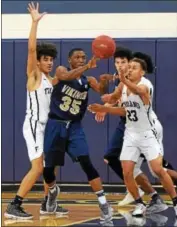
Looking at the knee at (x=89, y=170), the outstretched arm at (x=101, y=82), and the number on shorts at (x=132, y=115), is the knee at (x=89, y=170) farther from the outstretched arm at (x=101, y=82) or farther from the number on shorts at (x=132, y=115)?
the outstretched arm at (x=101, y=82)

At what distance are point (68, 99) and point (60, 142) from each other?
47cm

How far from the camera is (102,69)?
1174cm

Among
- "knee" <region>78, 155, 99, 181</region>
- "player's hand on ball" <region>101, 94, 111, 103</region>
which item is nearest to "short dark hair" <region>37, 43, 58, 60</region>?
"player's hand on ball" <region>101, 94, 111, 103</region>

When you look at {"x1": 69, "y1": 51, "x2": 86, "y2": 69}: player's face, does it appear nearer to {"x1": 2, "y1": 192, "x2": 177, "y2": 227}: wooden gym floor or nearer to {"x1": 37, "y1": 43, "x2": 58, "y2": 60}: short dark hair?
{"x1": 37, "y1": 43, "x2": 58, "y2": 60}: short dark hair

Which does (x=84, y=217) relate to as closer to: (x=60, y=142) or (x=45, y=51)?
(x=60, y=142)

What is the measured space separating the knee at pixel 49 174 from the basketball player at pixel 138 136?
0.77 meters

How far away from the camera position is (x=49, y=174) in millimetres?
8117

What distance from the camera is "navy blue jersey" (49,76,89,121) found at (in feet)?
26.5

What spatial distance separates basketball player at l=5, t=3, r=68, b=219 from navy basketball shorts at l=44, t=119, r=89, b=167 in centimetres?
9

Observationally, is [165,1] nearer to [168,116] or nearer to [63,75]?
[168,116]

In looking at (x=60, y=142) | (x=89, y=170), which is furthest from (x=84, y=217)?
(x=60, y=142)

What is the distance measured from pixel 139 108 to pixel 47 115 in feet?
3.38

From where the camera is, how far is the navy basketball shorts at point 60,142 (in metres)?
8.00

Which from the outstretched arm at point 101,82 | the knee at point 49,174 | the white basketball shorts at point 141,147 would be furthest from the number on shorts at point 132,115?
the knee at point 49,174
